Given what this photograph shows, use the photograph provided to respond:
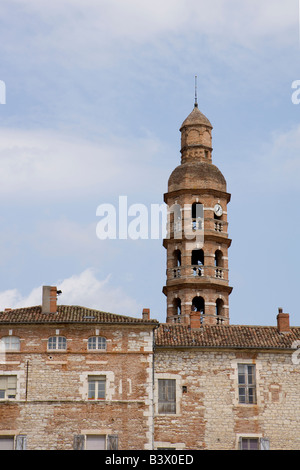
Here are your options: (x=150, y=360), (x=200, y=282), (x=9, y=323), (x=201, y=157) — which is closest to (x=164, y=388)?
(x=150, y=360)

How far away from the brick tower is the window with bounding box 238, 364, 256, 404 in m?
14.7

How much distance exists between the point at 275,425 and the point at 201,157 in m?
25.8

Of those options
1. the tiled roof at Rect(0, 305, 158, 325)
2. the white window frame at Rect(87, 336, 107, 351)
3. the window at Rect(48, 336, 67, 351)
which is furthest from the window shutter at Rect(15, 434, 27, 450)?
the tiled roof at Rect(0, 305, 158, 325)

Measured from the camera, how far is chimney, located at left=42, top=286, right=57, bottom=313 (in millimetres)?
48500

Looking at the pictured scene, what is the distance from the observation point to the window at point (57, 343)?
155 ft

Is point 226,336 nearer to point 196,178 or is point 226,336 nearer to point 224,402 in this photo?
point 224,402

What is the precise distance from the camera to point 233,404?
4728cm

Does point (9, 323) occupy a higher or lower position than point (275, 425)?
higher

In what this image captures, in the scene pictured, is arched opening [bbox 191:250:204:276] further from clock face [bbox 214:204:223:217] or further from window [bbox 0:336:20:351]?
window [bbox 0:336:20:351]

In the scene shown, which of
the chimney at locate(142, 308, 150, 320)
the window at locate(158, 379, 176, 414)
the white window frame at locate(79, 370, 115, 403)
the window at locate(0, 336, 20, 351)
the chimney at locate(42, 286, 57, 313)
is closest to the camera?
the white window frame at locate(79, 370, 115, 403)

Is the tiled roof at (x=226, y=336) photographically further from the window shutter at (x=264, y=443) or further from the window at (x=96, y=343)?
the window shutter at (x=264, y=443)

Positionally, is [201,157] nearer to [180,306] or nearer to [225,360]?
[180,306]

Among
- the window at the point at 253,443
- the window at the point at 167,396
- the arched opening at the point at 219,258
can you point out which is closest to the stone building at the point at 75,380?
the window at the point at 167,396
